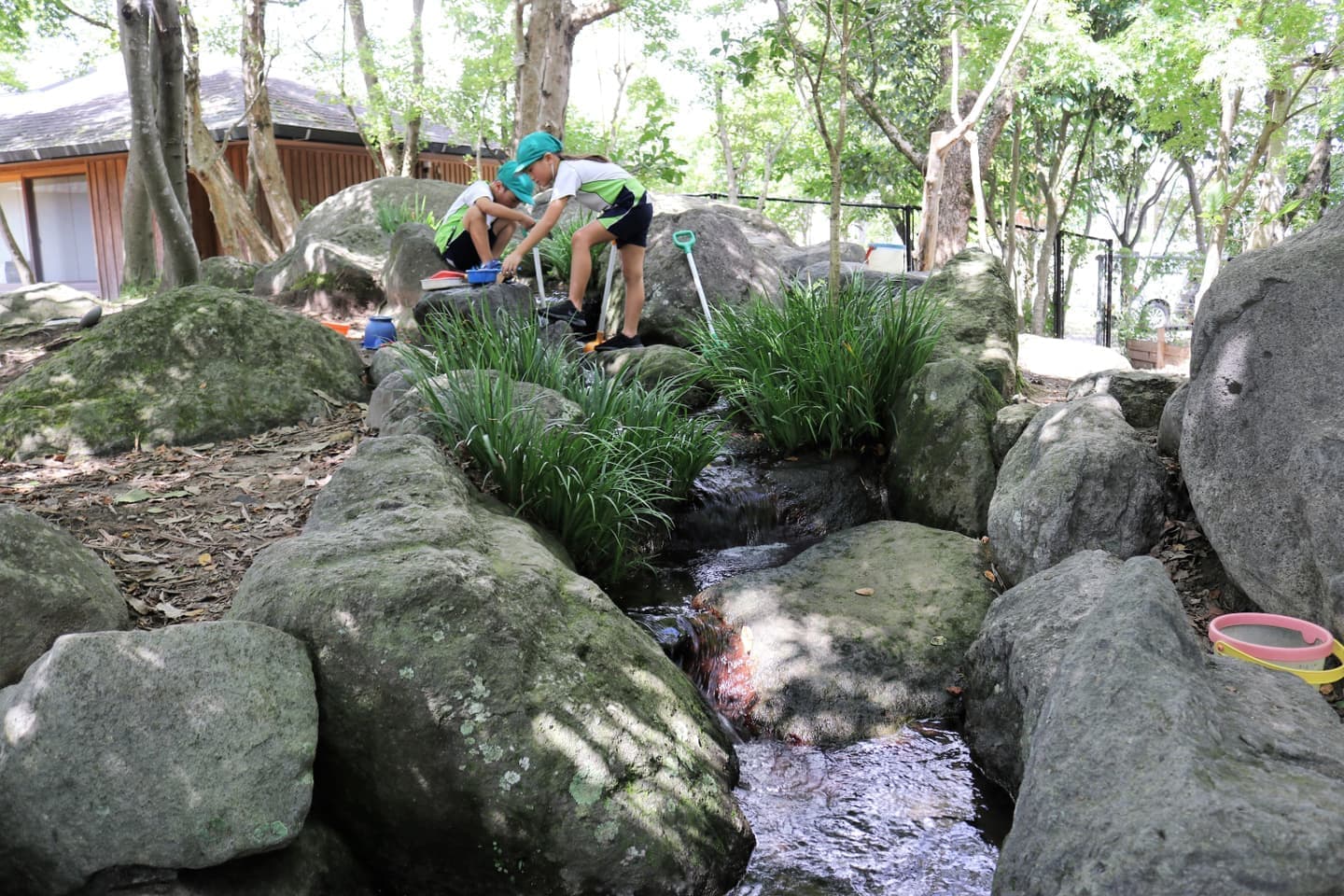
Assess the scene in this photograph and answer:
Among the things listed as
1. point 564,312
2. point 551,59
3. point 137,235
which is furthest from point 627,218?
point 137,235

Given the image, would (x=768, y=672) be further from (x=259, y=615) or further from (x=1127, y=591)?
(x=259, y=615)

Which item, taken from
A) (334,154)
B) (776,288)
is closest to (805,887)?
(776,288)

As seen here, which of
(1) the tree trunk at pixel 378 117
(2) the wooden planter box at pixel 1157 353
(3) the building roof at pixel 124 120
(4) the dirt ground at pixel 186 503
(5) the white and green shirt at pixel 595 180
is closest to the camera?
(4) the dirt ground at pixel 186 503

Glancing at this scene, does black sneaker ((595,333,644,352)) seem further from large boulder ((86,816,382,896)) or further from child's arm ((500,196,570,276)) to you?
large boulder ((86,816,382,896))

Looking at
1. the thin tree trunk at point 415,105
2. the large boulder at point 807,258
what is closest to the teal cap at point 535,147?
the large boulder at point 807,258

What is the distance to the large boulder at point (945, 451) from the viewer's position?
5324mm

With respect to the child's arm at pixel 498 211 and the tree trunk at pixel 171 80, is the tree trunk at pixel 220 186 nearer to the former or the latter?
the tree trunk at pixel 171 80

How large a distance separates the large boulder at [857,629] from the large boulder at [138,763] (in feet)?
6.54

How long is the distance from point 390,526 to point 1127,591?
2.27m

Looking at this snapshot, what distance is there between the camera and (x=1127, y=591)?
106 inches

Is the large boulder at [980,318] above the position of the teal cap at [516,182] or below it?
below

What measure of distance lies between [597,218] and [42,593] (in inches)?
197

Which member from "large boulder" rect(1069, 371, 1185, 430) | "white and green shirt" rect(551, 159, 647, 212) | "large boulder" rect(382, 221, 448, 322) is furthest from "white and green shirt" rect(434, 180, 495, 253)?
"large boulder" rect(1069, 371, 1185, 430)

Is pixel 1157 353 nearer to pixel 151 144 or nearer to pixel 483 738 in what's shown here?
pixel 151 144
